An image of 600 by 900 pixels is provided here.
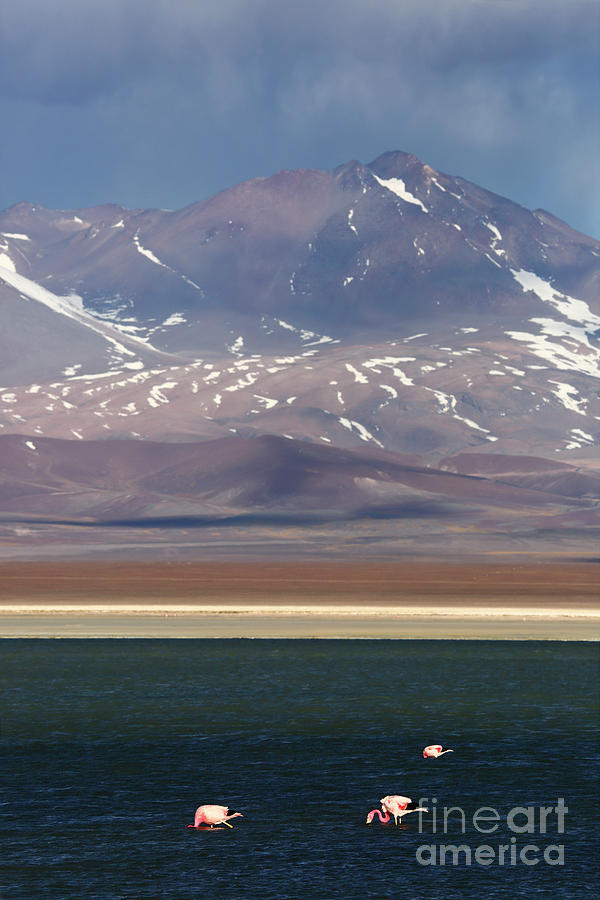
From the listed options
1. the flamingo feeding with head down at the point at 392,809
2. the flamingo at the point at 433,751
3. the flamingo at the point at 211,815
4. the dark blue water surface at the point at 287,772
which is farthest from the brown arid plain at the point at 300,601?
the flamingo at the point at 211,815

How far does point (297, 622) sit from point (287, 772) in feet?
159

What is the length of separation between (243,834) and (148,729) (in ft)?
45.7

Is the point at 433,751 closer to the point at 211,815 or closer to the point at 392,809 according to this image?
the point at 392,809

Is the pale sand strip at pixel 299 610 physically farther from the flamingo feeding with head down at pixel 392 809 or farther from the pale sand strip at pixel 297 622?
the flamingo feeding with head down at pixel 392 809

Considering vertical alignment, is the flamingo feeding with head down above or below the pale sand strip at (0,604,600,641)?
below

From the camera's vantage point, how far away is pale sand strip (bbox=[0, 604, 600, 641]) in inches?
2968

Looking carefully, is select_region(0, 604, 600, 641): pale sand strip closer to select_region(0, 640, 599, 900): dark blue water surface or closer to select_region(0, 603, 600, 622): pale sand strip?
select_region(0, 603, 600, 622): pale sand strip

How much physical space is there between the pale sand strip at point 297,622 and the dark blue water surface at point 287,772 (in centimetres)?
1397

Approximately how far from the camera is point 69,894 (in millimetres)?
23547

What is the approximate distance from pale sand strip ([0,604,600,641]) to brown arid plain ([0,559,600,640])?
2.6 inches

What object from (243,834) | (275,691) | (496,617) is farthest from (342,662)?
(243,834)

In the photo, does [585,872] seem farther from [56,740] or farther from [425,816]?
[56,740]

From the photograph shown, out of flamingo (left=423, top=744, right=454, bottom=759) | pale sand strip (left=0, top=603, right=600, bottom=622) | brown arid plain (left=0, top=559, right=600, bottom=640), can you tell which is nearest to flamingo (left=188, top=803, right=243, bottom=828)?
flamingo (left=423, top=744, right=454, bottom=759)

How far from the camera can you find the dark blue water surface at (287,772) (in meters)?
24.9
